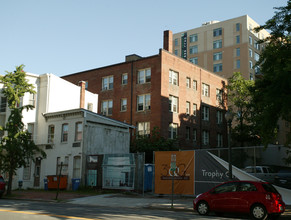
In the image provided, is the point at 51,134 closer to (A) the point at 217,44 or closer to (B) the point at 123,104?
(B) the point at 123,104

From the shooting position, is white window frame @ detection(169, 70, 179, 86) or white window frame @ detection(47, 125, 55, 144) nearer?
white window frame @ detection(47, 125, 55, 144)

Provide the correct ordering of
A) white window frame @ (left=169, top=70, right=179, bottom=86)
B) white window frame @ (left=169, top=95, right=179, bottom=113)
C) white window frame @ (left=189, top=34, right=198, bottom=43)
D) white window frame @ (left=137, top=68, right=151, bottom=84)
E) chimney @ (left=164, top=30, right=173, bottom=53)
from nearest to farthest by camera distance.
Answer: white window frame @ (left=169, top=95, right=179, bottom=113), white window frame @ (left=137, top=68, right=151, bottom=84), white window frame @ (left=169, top=70, right=179, bottom=86), chimney @ (left=164, top=30, right=173, bottom=53), white window frame @ (left=189, top=34, right=198, bottom=43)

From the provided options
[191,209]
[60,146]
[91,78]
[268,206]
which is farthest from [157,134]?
[268,206]

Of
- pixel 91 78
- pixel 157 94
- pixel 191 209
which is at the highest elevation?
pixel 91 78

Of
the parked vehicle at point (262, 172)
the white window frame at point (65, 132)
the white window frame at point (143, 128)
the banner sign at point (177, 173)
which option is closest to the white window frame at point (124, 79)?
the white window frame at point (143, 128)

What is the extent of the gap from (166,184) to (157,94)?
1829cm

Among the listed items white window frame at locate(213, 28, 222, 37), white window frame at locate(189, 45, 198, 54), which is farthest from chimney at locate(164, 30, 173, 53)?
white window frame at locate(189, 45, 198, 54)

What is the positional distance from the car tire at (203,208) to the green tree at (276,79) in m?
4.30

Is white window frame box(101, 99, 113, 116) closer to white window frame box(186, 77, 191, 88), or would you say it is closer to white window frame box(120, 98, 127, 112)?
white window frame box(120, 98, 127, 112)

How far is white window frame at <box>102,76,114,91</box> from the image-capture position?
146 feet

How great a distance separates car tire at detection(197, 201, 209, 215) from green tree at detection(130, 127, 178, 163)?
815 inches

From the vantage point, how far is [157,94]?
39219 millimetres

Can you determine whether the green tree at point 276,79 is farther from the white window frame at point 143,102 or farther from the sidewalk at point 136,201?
the white window frame at point 143,102

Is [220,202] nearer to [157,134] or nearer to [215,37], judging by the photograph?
[157,134]
